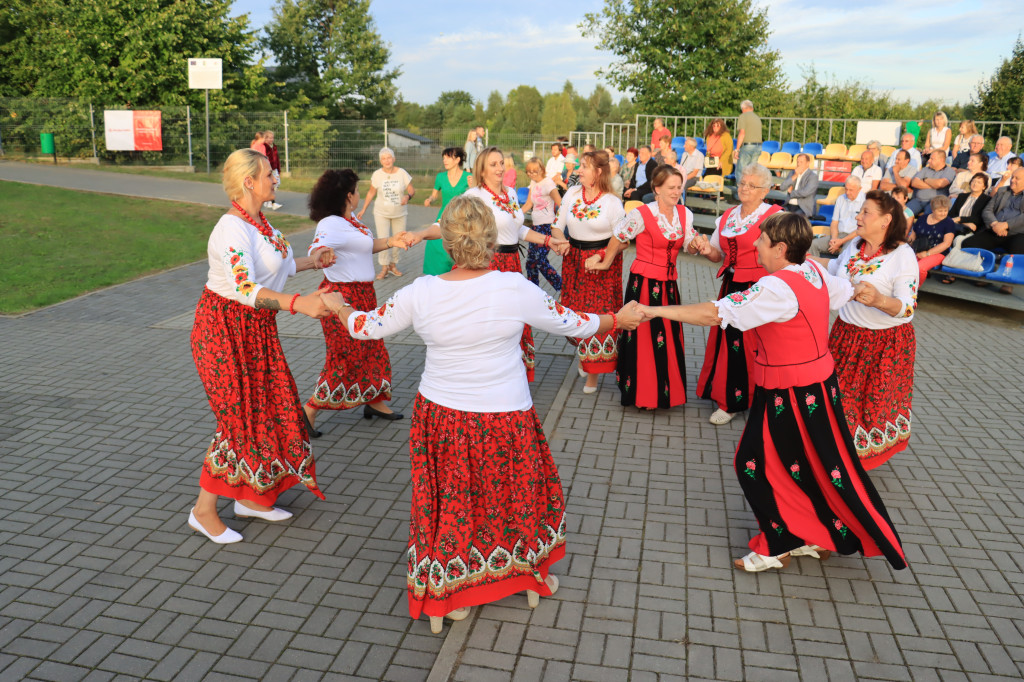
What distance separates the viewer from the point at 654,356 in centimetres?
616

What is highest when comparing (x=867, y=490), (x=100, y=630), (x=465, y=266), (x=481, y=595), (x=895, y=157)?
(x=895, y=157)

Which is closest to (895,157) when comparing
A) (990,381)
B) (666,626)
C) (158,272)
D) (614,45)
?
(990,381)

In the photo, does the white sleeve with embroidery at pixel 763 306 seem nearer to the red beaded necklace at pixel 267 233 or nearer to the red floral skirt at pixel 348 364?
the red beaded necklace at pixel 267 233

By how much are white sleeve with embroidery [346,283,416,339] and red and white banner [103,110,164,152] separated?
82.7ft

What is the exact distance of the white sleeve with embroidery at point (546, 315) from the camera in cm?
320

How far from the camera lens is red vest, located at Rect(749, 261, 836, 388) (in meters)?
3.61

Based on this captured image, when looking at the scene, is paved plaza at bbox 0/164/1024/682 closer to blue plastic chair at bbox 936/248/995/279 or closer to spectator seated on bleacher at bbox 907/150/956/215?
blue plastic chair at bbox 936/248/995/279

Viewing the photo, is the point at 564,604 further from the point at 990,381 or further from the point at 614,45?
the point at 614,45

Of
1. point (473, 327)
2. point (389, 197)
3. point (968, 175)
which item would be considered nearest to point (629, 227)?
point (473, 327)

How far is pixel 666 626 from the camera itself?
140 inches

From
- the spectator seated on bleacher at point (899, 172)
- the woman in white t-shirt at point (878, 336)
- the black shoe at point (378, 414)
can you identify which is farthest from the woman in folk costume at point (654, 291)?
the spectator seated on bleacher at point (899, 172)

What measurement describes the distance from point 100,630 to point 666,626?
263 centimetres

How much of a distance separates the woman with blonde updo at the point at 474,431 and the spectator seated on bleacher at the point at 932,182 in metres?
9.84

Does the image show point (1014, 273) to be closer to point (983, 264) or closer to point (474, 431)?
point (983, 264)
